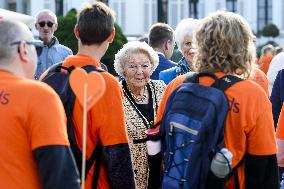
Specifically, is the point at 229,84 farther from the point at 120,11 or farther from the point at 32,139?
the point at 120,11

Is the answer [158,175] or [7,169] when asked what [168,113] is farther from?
[7,169]

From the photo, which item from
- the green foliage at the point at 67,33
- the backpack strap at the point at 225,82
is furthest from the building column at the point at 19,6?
the backpack strap at the point at 225,82

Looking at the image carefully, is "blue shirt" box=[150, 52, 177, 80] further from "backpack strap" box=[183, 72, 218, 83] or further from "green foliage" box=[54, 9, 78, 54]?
"green foliage" box=[54, 9, 78, 54]

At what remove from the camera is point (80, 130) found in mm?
3646

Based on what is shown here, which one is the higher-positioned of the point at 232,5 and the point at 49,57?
the point at 49,57

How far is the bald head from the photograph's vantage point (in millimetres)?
3018

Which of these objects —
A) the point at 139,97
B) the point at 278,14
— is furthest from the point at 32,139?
the point at 278,14

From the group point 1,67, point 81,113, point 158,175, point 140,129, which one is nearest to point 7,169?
point 1,67

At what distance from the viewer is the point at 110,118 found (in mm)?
3578

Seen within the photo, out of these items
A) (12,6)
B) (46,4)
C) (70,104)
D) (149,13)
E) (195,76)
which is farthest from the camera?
(12,6)

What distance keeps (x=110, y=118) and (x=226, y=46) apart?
2.01 ft

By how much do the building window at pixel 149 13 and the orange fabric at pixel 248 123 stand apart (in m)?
45.0

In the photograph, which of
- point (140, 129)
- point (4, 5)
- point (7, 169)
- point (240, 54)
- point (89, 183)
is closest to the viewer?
point (7, 169)

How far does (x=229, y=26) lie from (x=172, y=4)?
4553 cm
